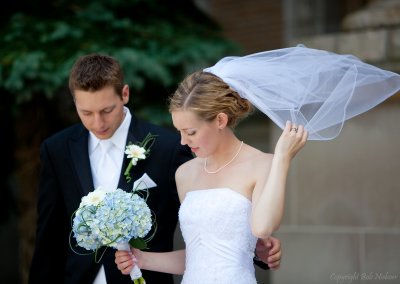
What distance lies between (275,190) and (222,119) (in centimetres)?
53

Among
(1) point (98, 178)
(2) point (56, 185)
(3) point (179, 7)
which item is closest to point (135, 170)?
(1) point (98, 178)

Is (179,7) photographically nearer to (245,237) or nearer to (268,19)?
(268,19)

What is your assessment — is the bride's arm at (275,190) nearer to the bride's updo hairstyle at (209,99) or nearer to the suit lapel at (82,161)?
the bride's updo hairstyle at (209,99)

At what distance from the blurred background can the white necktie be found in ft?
5.06

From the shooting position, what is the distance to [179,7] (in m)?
6.67

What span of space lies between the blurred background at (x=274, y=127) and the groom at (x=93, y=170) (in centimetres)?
149

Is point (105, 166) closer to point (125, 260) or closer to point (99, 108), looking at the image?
point (99, 108)

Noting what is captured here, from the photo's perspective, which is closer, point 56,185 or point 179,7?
point 56,185

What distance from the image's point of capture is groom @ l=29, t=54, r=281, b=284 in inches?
146

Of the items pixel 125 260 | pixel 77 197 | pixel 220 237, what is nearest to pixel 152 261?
pixel 125 260

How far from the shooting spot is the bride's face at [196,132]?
3213 mm

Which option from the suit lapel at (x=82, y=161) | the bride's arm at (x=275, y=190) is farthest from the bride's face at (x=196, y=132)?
the suit lapel at (x=82, y=161)

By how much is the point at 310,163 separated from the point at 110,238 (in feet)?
9.81

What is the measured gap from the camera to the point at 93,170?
12.8 ft
